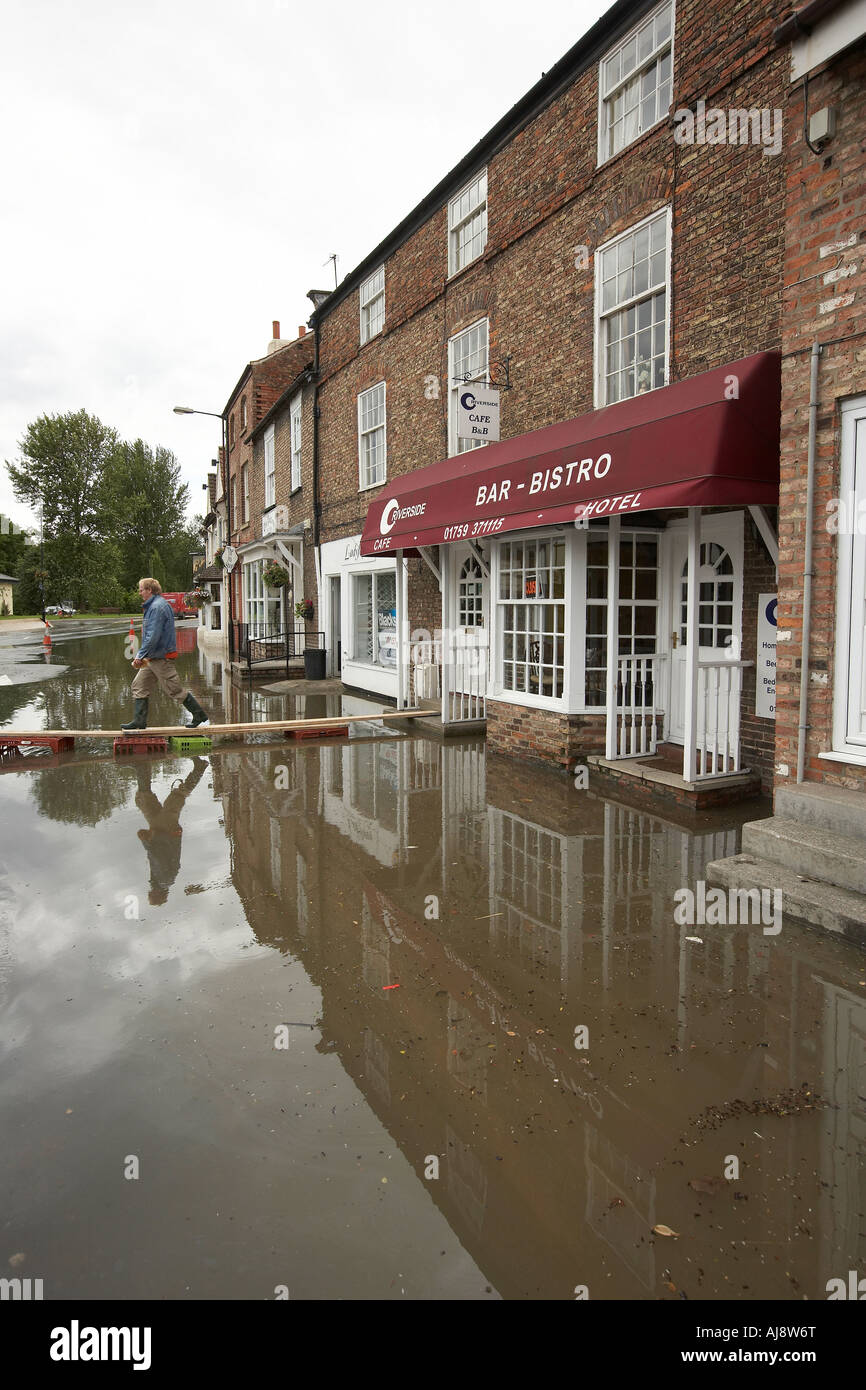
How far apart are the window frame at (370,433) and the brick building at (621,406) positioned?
259cm

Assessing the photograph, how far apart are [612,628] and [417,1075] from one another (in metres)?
5.65

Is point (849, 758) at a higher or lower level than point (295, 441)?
lower

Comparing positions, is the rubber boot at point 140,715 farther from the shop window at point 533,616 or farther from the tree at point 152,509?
the tree at point 152,509

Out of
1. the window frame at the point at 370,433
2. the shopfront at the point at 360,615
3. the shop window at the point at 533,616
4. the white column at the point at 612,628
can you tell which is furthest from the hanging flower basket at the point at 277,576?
the white column at the point at 612,628

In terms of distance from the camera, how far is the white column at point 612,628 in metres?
8.12

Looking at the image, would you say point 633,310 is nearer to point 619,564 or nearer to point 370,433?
point 619,564

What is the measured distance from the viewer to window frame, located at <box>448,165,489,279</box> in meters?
11.6

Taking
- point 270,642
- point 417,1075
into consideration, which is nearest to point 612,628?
point 417,1075

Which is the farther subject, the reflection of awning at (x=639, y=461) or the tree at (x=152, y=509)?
the tree at (x=152, y=509)

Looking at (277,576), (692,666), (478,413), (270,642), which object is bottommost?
(270,642)

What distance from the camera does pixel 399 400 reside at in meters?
14.5

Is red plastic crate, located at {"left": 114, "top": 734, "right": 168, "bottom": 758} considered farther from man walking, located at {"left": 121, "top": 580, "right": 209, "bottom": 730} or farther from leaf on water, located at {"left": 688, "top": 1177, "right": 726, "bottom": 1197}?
leaf on water, located at {"left": 688, "top": 1177, "right": 726, "bottom": 1197}

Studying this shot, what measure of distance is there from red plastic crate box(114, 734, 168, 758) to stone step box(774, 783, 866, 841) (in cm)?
757

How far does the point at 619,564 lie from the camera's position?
27.6ft
